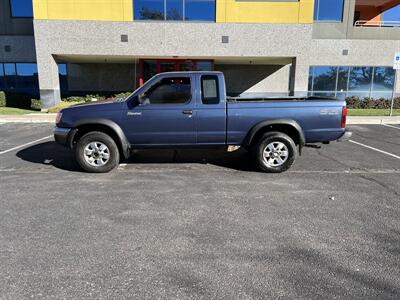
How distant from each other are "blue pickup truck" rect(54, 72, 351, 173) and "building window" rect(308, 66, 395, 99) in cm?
1494

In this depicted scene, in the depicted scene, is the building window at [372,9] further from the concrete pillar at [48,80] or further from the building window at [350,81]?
the concrete pillar at [48,80]

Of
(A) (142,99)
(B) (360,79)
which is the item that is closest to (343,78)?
(B) (360,79)

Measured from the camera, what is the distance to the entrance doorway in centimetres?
1775

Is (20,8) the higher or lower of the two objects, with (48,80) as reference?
higher

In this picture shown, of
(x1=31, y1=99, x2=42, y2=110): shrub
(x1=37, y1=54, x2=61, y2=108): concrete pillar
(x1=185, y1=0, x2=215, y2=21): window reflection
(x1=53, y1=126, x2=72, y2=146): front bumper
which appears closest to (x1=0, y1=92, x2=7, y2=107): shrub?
(x1=31, y1=99, x2=42, y2=110): shrub

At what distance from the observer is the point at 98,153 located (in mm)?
6191

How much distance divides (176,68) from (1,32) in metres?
11.2

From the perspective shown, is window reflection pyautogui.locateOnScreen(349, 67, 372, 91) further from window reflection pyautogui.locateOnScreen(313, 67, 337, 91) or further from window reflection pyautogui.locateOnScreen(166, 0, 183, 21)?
window reflection pyautogui.locateOnScreen(166, 0, 183, 21)

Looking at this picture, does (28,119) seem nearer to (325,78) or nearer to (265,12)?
(265,12)

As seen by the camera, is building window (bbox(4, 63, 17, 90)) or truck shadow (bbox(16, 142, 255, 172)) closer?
truck shadow (bbox(16, 142, 255, 172))

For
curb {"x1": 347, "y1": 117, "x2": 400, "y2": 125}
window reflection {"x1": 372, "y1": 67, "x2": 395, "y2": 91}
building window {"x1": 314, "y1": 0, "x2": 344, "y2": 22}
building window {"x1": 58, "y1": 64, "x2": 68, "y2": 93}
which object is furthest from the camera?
building window {"x1": 58, "y1": 64, "x2": 68, "y2": 93}

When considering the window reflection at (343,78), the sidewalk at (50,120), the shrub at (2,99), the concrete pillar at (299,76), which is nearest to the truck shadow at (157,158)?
the sidewalk at (50,120)

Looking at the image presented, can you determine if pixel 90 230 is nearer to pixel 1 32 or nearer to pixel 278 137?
pixel 278 137

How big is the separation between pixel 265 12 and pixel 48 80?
11.4m
